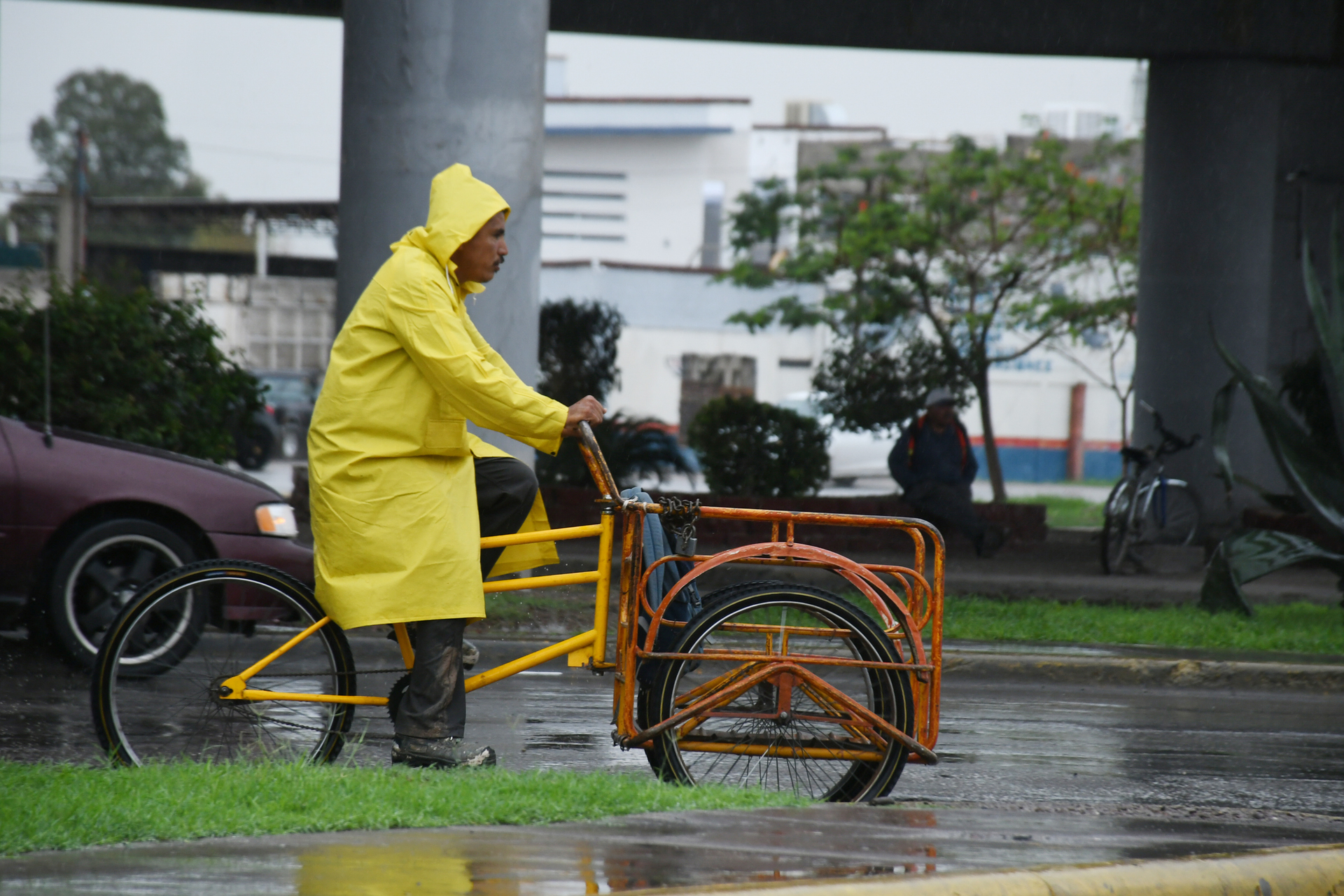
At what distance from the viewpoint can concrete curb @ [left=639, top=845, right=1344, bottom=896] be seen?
3.28 metres

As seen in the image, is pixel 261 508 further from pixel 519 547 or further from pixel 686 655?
pixel 686 655

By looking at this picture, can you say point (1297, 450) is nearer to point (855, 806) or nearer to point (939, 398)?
point (939, 398)

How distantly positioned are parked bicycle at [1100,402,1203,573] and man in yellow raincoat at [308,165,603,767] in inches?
322

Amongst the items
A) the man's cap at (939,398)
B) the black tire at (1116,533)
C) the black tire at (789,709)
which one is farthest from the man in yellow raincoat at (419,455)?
the black tire at (1116,533)

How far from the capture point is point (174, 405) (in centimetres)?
926

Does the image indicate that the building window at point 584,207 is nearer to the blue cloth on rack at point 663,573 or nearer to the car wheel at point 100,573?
the car wheel at point 100,573

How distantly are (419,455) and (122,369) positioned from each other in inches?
215

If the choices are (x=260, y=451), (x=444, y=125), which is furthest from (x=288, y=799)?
(x=260, y=451)

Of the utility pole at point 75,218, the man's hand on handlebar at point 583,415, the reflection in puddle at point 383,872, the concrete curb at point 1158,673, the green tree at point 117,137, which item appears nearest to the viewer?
the reflection in puddle at point 383,872

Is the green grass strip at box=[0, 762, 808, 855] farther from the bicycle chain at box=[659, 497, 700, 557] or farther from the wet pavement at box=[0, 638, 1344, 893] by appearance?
the bicycle chain at box=[659, 497, 700, 557]

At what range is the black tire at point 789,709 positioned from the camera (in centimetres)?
434

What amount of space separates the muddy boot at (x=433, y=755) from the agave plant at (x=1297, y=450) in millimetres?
5860

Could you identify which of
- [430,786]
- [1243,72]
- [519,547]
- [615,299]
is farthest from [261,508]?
[615,299]

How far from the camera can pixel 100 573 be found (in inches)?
252
